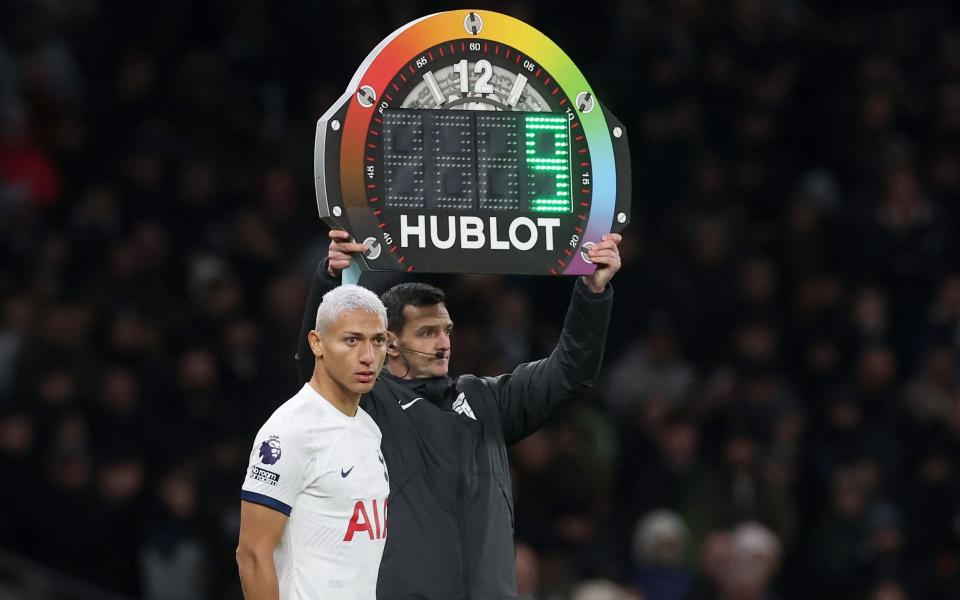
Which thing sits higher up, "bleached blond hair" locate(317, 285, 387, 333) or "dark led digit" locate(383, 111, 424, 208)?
"dark led digit" locate(383, 111, 424, 208)

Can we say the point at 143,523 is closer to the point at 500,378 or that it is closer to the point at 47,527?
the point at 47,527

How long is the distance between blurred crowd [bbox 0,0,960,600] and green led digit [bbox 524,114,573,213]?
3.00 metres

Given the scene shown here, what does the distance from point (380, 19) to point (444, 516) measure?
7.07m

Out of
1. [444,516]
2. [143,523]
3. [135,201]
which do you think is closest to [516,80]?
[444,516]

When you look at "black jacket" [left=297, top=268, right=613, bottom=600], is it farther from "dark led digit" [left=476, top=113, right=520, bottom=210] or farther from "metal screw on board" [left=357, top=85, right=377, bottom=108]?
"metal screw on board" [left=357, top=85, right=377, bottom=108]

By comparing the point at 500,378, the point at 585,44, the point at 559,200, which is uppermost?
the point at 585,44

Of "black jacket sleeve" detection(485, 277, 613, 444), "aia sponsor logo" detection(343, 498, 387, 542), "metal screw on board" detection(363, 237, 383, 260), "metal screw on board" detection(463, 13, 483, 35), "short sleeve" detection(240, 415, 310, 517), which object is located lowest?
"aia sponsor logo" detection(343, 498, 387, 542)

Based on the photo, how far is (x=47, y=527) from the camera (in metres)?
9.01

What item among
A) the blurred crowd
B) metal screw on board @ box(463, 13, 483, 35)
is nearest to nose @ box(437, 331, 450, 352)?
metal screw on board @ box(463, 13, 483, 35)

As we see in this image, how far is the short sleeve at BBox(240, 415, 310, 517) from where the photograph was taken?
5109mm

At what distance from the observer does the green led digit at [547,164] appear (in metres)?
5.70

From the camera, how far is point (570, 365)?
5859 millimetres

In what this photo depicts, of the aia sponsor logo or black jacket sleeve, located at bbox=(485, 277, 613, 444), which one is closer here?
the aia sponsor logo

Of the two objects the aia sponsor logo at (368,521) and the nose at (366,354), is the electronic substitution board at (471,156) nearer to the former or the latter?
the nose at (366,354)
